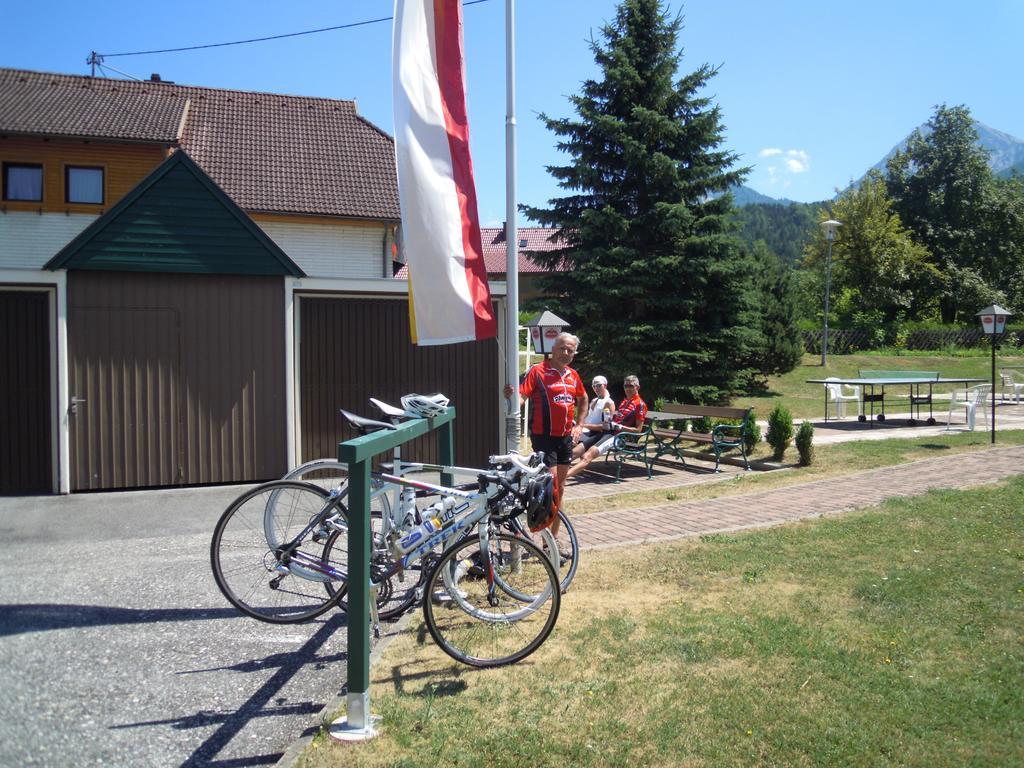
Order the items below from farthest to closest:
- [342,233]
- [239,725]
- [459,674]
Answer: [342,233] → [459,674] → [239,725]

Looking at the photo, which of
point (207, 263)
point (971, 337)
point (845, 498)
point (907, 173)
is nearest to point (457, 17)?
point (207, 263)

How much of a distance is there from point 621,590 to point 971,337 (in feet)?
131

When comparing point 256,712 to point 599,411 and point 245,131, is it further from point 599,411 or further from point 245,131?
point 245,131

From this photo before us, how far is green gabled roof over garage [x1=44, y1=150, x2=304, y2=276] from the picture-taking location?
32.4ft

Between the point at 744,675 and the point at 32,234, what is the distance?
2141cm

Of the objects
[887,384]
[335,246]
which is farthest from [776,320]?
[335,246]

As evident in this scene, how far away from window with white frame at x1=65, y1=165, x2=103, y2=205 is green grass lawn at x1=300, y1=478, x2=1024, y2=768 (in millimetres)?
18800

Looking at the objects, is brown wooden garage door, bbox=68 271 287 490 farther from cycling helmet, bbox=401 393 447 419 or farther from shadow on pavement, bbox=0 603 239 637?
cycling helmet, bbox=401 393 447 419

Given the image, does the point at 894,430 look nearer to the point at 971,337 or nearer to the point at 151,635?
the point at 151,635

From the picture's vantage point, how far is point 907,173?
5397cm

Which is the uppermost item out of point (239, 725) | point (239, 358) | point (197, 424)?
point (239, 358)

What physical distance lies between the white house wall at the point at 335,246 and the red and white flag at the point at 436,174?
49.8 feet

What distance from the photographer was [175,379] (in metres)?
10.2

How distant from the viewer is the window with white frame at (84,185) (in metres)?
20.3
